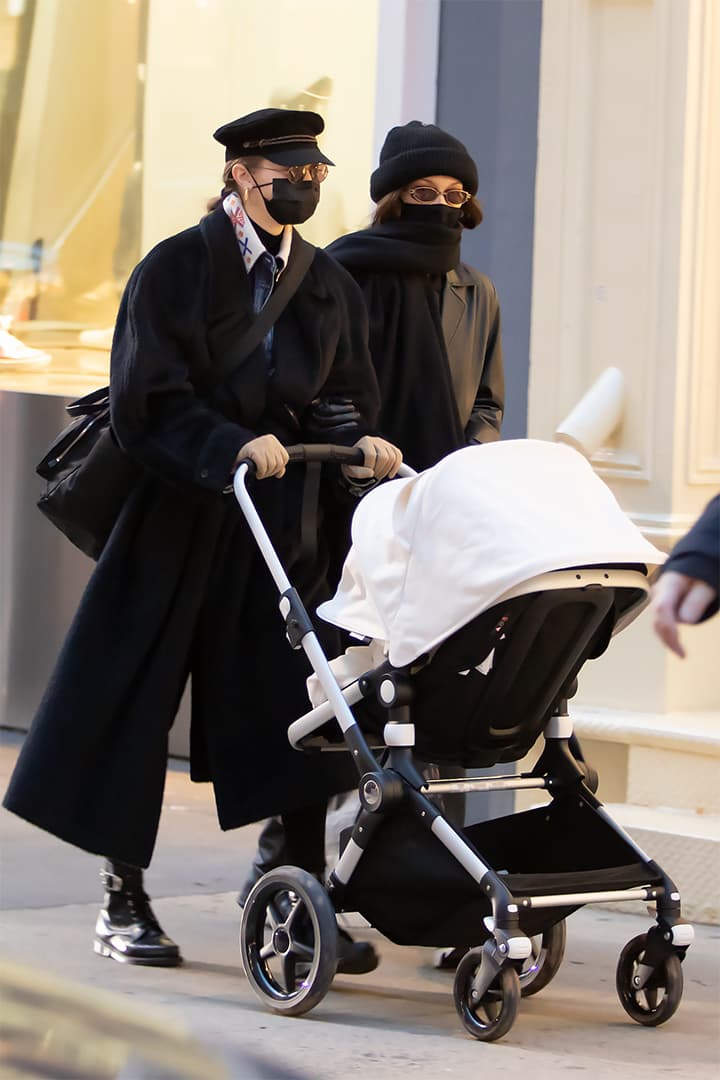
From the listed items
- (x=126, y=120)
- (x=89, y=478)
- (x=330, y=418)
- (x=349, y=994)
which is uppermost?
(x=126, y=120)

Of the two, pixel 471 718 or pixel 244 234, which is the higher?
pixel 244 234

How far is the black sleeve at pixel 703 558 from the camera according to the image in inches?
95.0

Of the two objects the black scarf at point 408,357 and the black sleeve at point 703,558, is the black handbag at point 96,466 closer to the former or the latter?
the black scarf at point 408,357

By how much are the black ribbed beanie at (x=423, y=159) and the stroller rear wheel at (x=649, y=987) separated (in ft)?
5.70

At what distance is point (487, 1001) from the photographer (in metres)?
3.51

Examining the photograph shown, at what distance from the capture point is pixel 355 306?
13.9ft

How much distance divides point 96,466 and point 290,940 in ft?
3.64

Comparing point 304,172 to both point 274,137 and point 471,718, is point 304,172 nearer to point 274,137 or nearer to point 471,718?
point 274,137

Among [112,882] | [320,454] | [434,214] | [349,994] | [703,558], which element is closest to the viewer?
[703,558]

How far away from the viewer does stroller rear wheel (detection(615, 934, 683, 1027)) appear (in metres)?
3.67

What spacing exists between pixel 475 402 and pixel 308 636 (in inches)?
46.3

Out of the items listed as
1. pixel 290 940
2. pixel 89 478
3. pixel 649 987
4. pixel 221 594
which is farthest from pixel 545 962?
pixel 89 478

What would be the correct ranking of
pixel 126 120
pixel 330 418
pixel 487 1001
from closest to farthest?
pixel 487 1001
pixel 330 418
pixel 126 120

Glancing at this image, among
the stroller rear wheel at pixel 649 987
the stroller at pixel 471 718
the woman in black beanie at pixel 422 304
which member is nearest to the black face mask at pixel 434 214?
the woman in black beanie at pixel 422 304
